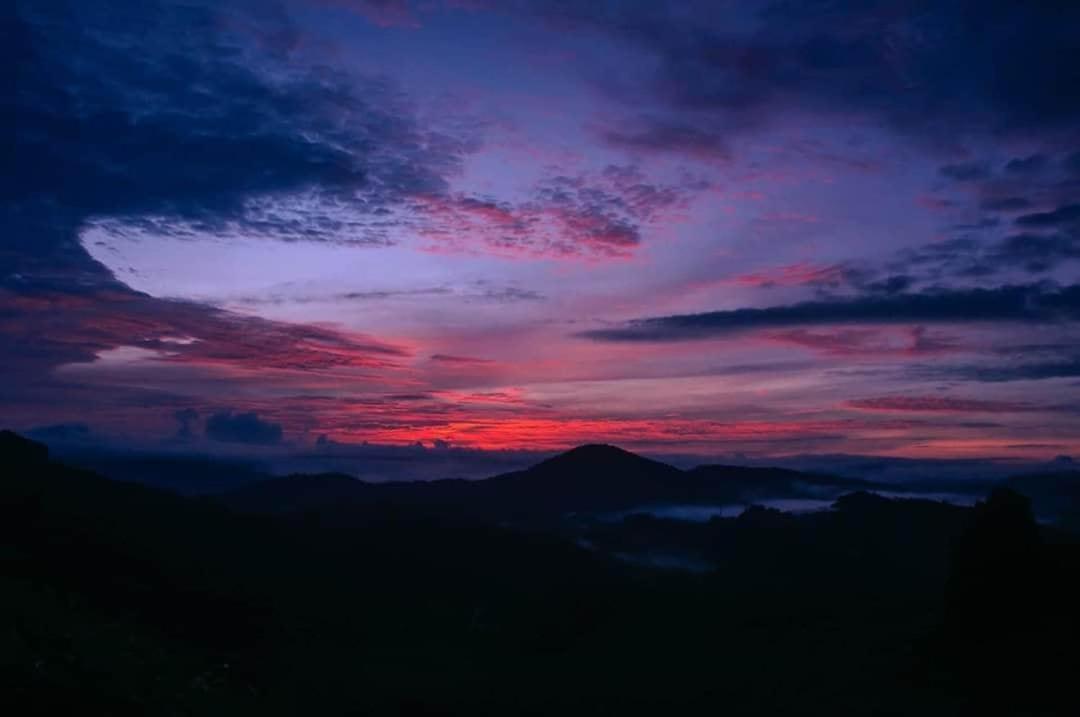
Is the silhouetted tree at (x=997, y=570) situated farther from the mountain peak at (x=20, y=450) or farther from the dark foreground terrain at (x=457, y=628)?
the mountain peak at (x=20, y=450)

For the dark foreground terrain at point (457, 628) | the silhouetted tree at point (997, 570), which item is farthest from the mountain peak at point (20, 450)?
the silhouetted tree at point (997, 570)

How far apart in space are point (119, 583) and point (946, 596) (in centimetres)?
7800

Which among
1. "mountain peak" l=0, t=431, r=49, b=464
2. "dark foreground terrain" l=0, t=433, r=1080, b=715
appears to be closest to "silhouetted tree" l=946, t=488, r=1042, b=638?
"dark foreground terrain" l=0, t=433, r=1080, b=715

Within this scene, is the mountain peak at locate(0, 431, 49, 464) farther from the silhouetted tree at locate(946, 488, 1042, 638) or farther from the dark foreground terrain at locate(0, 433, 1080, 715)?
the silhouetted tree at locate(946, 488, 1042, 638)

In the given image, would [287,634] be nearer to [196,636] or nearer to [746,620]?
[196,636]

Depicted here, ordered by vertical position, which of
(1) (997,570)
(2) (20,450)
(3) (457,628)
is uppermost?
(2) (20,450)

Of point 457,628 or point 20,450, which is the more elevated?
point 20,450

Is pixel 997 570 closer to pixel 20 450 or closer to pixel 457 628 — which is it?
pixel 457 628

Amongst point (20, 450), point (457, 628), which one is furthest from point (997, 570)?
point (20, 450)

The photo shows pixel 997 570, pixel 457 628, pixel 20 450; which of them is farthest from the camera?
pixel 20 450

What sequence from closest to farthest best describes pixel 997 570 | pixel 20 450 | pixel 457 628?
pixel 997 570 → pixel 457 628 → pixel 20 450

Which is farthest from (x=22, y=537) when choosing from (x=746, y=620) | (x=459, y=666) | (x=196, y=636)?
(x=746, y=620)

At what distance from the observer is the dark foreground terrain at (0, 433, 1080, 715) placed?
46312 millimetres

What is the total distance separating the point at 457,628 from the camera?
97.6m
